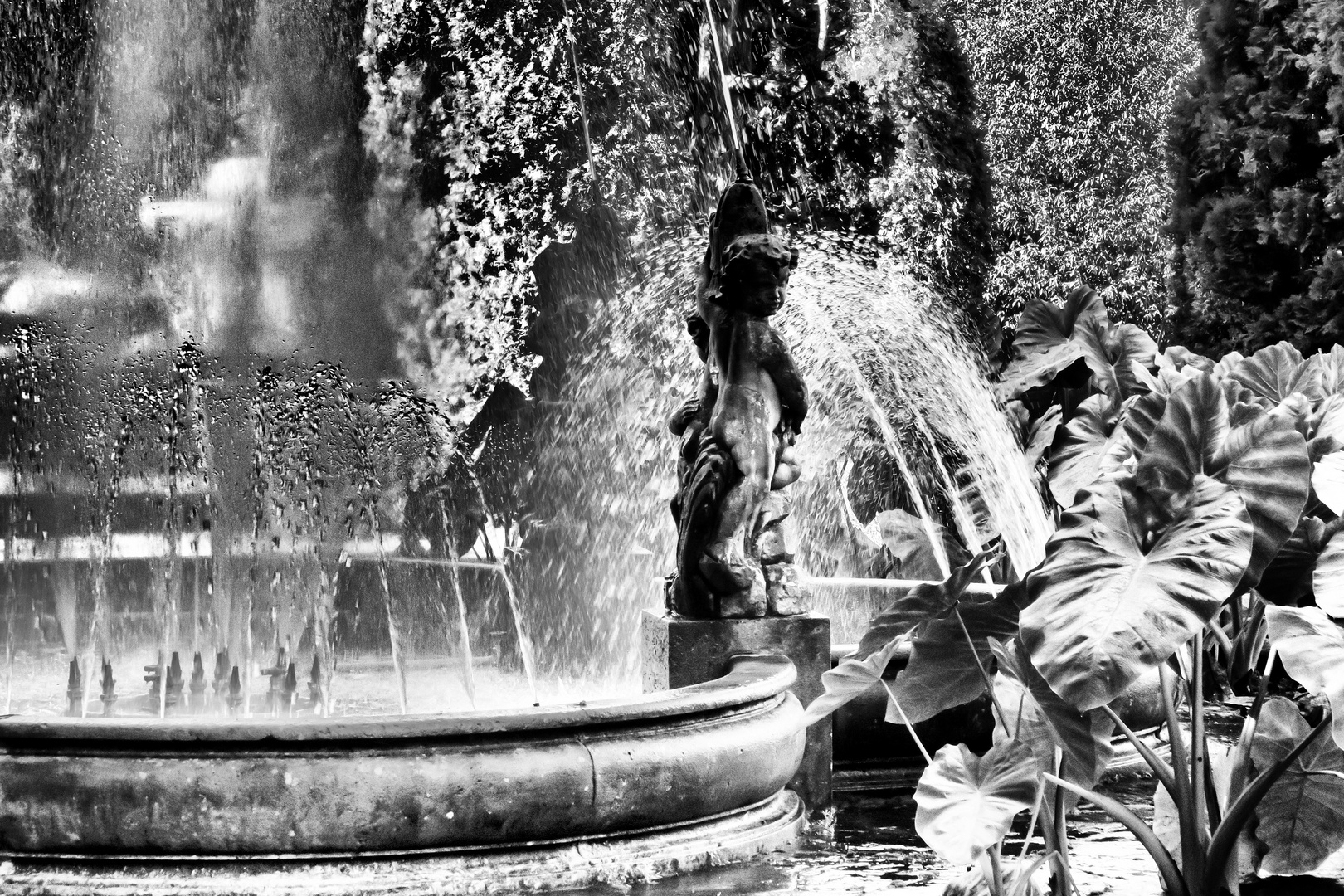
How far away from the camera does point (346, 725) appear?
3.51m

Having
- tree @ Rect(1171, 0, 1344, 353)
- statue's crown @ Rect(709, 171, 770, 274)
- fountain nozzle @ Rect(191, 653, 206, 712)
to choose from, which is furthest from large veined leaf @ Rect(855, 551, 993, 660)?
tree @ Rect(1171, 0, 1344, 353)

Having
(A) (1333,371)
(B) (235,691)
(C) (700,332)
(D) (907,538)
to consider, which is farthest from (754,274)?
(B) (235,691)

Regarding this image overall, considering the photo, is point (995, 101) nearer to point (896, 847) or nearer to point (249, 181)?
point (249, 181)

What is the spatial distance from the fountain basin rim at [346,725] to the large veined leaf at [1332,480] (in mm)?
1759

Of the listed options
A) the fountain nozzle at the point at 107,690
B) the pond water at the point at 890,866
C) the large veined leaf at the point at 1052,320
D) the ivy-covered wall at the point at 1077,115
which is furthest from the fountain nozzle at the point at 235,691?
the ivy-covered wall at the point at 1077,115

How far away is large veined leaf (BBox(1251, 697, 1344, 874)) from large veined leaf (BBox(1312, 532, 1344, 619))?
463 millimetres

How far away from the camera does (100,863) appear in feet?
11.3

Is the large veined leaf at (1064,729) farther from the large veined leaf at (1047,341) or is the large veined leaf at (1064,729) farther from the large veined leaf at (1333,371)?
→ the large veined leaf at (1333,371)

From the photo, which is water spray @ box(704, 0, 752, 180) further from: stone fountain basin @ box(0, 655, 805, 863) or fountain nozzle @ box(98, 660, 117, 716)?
stone fountain basin @ box(0, 655, 805, 863)

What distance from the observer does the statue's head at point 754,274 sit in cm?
495

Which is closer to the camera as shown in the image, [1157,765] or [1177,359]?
[1157,765]

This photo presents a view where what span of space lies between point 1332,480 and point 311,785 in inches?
94.0

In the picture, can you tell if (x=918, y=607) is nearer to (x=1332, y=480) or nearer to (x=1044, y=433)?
(x=1332, y=480)

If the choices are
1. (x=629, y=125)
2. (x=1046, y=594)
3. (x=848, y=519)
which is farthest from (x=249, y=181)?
(x=1046, y=594)
